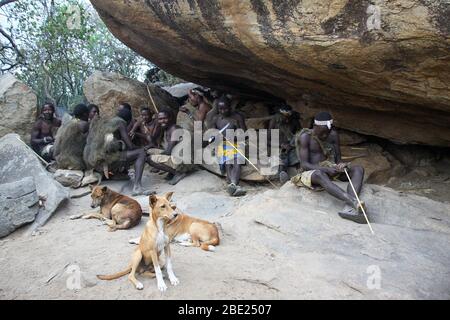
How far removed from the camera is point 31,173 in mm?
7539

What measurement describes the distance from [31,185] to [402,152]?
Result: 19.8 feet

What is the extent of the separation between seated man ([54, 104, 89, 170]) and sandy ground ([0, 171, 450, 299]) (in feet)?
5.23

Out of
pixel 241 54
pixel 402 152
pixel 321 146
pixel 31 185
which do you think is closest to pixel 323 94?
pixel 321 146

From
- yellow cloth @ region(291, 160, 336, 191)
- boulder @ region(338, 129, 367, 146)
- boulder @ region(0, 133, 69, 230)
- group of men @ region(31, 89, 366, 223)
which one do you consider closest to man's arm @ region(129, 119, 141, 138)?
group of men @ region(31, 89, 366, 223)

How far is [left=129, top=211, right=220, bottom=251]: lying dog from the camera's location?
203 inches

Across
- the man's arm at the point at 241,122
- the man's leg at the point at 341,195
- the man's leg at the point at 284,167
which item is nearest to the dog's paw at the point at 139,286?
the man's leg at the point at 341,195

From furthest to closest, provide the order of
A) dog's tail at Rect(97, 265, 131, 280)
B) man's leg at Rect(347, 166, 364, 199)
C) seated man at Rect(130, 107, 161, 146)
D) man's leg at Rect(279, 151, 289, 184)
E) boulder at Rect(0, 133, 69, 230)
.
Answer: seated man at Rect(130, 107, 161, 146)
man's leg at Rect(279, 151, 289, 184)
boulder at Rect(0, 133, 69, 230)
man's leg at Rect(347, 166, 364, 199)
dog's tail at Rect(97, 265, 131, 280)

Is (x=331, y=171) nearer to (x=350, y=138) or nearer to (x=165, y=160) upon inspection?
(x=350, y=138)

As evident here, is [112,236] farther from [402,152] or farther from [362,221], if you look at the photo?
[402,152]

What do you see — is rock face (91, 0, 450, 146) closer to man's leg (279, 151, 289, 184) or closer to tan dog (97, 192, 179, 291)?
man's leg (279, 151, 289, 184)

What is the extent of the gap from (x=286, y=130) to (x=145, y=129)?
2708 millimetres

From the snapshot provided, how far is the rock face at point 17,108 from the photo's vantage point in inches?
397

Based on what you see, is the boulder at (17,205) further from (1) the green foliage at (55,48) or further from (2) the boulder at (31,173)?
(1) the green foliage at (55,48)

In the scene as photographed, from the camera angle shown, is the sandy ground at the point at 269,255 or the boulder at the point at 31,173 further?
the boulder at the point at 31,173
